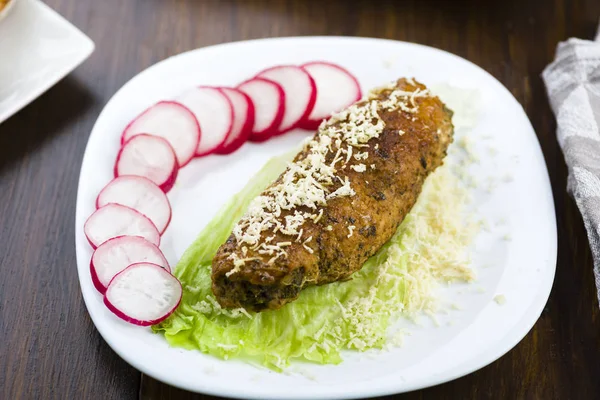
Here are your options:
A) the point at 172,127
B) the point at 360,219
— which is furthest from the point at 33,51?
the point at 360,219

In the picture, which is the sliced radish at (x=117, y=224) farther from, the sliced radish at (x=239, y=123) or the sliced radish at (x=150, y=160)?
the sliced radish at (x=239, y=123)

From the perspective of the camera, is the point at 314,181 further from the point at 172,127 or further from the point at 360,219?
the point at 172,127

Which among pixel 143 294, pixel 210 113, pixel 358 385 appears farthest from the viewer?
pixel 210 113

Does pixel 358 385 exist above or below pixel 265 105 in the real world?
below

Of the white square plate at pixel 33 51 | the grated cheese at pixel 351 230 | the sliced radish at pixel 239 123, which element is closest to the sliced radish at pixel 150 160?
the sliced radish at pixel 239 123

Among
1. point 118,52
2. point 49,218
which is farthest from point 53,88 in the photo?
point 49,218

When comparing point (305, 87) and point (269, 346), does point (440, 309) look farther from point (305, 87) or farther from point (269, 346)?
point (305, 87)

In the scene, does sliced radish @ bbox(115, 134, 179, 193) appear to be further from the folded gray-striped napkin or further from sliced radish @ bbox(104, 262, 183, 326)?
the folded gray-striped napkin
